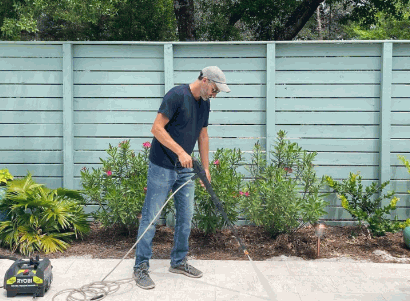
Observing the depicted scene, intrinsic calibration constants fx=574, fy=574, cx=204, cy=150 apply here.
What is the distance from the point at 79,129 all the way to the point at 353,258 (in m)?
3.33

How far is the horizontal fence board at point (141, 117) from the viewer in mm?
6543

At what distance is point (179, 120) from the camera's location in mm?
4723

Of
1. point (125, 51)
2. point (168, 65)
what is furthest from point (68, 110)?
point (168, 65)

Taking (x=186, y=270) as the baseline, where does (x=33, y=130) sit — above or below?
above

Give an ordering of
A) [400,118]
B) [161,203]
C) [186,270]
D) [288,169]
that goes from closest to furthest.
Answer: [161,203] → [186,270] → [288,169] → [400,118]

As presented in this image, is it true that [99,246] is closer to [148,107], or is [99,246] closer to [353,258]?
[148,107]

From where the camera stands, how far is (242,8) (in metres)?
15.0

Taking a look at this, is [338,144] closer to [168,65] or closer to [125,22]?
[168,65]

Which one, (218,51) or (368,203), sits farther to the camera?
(218,51)

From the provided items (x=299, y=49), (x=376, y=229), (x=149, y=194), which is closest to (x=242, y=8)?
(x=299, y=49)

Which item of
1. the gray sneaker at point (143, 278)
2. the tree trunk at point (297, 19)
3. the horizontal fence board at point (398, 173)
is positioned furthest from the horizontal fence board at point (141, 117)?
the tree trunk at point (297, 19)

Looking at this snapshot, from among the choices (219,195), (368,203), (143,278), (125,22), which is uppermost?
(125,22)

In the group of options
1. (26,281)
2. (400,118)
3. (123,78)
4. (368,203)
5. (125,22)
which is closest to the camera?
(26,281)

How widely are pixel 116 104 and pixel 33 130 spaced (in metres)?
1.01
